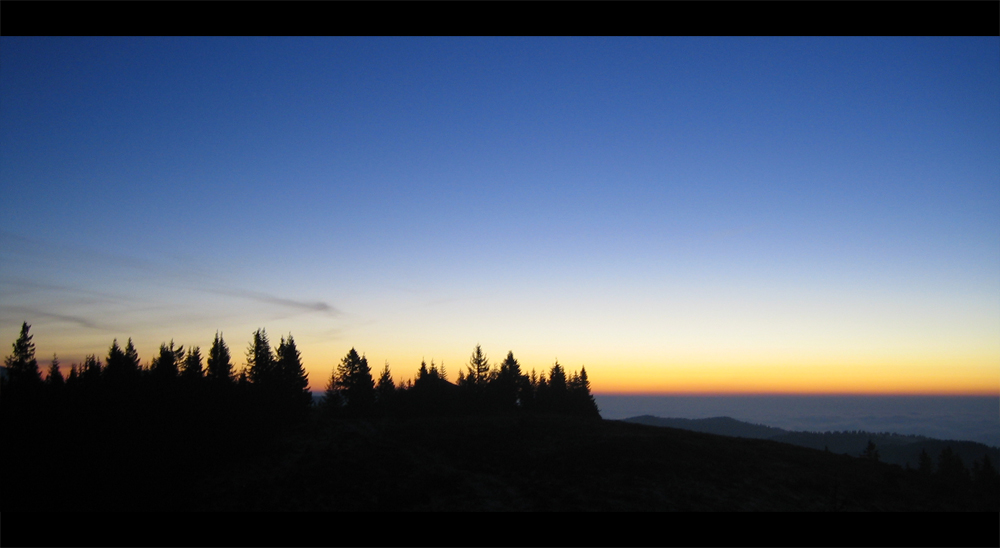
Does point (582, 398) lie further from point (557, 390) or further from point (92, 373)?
point (92, 373)

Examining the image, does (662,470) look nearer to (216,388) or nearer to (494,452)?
(494,452)

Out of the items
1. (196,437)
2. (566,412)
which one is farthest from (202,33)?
(566,412)

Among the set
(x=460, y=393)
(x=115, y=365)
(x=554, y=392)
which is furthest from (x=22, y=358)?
(x=554, y=392)

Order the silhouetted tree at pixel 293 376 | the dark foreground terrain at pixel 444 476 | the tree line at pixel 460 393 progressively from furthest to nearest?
the tree line at pixel 460 393
the silhouetted tree at pixel 293 376
the dark foreground terrain at pixel 444 476

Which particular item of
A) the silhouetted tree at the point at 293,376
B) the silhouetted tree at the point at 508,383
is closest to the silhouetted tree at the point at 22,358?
the silhouetted tree at the point at 293,376

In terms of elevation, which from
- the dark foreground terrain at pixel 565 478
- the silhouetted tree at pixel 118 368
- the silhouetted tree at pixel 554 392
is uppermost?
the silhouetted tree at pixel 118 368

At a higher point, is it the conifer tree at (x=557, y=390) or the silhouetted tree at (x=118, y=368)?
the silhouetted tree at (x=118, y=368)

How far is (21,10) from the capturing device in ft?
11.6

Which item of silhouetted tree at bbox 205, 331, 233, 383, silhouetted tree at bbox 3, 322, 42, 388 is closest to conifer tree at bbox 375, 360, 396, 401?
silhouetted tree at bbox 205, 331, 233, 383

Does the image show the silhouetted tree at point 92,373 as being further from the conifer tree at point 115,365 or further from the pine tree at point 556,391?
the pine tree at point 556,391

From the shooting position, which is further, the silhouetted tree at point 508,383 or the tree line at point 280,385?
the silhouetted tree at point 508,383

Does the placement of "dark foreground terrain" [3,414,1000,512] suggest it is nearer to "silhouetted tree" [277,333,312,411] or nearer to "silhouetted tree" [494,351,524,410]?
"silhouetted tree" [277,333,312,411]

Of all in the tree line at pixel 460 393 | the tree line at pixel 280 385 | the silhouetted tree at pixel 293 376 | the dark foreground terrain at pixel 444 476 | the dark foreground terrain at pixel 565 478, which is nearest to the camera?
the dark foreground terrain at pixel 444 476

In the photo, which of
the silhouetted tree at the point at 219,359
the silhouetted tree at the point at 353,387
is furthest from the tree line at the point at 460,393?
the silhouetted tree at the point at 219,359
